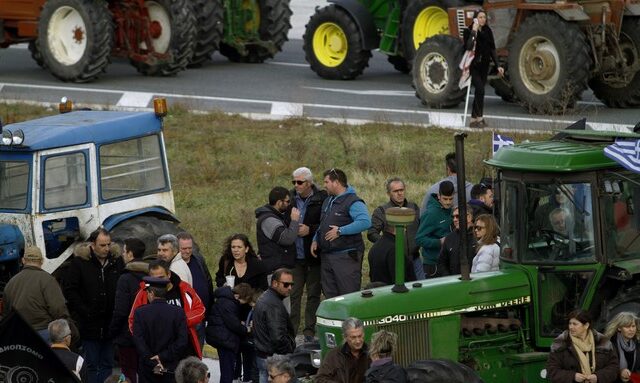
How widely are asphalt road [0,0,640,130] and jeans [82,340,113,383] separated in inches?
388

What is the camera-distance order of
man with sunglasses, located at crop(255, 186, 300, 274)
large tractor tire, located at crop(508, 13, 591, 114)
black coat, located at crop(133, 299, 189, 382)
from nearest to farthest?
1. black coat, located at crop(133, 299, 189, 382)
2. man with sunglasses, located at crop(255, 186, 300, 274)
3. large tractor tire, located at crop(508, 13, 591, 114)

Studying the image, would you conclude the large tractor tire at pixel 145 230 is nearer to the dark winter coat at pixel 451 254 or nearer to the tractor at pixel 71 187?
the tractor at pixel 71 187

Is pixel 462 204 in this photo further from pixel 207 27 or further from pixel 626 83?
pixel 207 27

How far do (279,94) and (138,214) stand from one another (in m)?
11.5

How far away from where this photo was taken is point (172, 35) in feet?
92.8

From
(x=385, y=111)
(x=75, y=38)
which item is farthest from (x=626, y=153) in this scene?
(x=75, y=38)

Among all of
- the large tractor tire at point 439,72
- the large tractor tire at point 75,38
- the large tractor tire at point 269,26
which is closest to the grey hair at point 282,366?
the large tractor tire at point 439,72

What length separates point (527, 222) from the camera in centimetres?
1338

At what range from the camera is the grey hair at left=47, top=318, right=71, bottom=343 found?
13.0 meters

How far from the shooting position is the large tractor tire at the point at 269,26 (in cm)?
3070

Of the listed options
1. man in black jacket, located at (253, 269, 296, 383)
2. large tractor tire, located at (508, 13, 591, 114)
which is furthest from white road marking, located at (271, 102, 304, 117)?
man in black jacket, located at (253, 269, 296, 383)

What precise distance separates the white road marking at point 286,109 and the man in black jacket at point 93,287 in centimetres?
1119

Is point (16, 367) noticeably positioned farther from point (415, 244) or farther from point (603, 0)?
point (603, 0)

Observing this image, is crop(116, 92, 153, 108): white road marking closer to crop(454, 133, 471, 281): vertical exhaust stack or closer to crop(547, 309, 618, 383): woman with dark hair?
crop(454, 133, 471, 281): vertical exhaust stack
